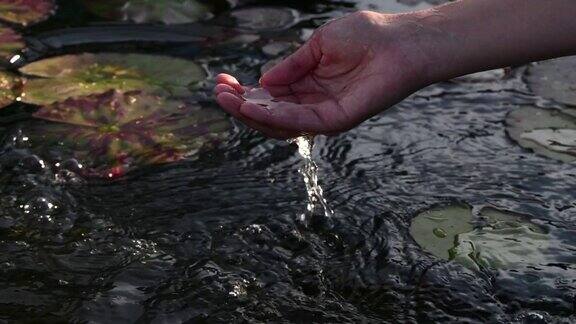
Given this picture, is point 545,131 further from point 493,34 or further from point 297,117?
point 297,117

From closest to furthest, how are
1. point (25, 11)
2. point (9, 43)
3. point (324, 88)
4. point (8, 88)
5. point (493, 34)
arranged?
point (493, 34)
point (324, 88)
point (8, 88)
point (9, 43)
point (25, 11)

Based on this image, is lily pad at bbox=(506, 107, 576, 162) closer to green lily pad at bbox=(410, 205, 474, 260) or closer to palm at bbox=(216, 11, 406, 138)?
green lily pad at bbox=(410, 205, 474, 260)

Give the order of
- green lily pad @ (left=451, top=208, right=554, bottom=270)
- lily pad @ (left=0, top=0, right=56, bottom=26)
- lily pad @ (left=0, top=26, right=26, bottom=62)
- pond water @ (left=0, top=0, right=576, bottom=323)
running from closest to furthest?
pond water @ (left=0, top=0, right=576, bottom=323) → green lily pad @ (left=451, top=208, right=554, bottom=270) → lily pad @ (left=0, top=26, right=26, bottom=62) → lily pad @ (left=0, top=0, right=56, bottom=26)

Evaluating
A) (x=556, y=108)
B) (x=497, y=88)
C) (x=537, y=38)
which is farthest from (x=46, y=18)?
(x=537, y=38)

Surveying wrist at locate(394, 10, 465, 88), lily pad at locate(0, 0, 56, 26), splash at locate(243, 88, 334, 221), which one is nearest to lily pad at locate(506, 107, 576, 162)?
splash at locate(243, 88, 334, 221)

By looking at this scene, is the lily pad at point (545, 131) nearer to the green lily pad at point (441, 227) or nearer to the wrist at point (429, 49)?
the green lily pad at point (441, 227)

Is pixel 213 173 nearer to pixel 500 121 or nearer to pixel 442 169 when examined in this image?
pixel 442 169

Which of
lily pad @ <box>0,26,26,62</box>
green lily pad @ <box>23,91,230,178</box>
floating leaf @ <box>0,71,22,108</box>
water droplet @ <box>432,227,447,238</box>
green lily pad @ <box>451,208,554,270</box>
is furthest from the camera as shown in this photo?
lily pad @ <box>0,26,26,62</box>

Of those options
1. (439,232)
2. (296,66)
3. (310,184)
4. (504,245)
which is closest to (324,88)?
(296,66)
